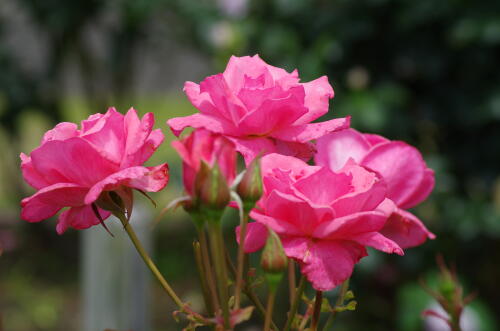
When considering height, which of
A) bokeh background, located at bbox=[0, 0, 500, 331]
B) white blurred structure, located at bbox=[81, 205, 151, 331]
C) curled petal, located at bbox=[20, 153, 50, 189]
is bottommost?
white blurred structure, located at bbox=[81, 205, 151, 331]

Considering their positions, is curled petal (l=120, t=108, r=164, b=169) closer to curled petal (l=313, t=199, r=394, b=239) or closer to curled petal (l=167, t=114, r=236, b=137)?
curled petal (l=167, t=114, r=236, b=137)

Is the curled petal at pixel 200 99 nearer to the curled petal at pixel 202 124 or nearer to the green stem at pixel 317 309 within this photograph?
the curled petal at pixel 202 124

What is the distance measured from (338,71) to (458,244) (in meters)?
0.60

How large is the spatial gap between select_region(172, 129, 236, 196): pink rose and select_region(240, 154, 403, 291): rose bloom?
6 centimetres

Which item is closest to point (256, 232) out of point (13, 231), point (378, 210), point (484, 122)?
point (378, 210)

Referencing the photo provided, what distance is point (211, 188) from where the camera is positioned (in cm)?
40

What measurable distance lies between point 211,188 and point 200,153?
0.07ft

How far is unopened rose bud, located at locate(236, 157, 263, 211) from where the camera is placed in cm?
42

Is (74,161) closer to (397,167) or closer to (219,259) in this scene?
(219,259)

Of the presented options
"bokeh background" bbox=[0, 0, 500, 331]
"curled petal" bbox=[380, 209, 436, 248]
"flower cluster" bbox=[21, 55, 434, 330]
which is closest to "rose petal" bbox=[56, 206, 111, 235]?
"flower cluster" bbox=[21, 55, 434, 330]

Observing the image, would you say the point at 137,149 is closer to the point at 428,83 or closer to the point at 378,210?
the point at 378,210

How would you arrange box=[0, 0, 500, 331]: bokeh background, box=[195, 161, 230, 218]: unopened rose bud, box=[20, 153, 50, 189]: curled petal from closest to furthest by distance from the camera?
box=[195, 161, 230, 218]: unopened rose bud
box=[20, 153, 50, 189]: curled petal
box=[0, 0, 500, 331]: bokeh background

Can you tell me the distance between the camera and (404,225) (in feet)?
1.83

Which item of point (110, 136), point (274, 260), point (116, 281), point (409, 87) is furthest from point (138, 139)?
point (409, 87)
